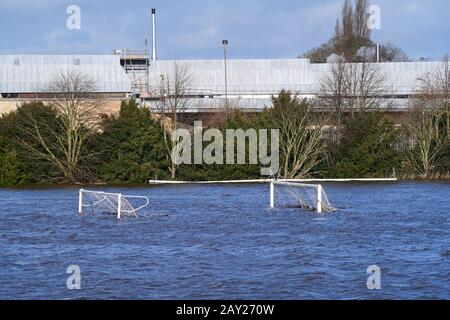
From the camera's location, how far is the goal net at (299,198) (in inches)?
1772

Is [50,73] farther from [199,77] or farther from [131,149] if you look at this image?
[131,149]

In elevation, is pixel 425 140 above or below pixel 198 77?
below

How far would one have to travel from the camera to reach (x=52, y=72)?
86500 mm

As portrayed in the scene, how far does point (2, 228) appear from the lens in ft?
130

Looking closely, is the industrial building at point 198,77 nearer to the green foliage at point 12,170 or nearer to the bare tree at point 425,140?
the bare tree at point 425,140

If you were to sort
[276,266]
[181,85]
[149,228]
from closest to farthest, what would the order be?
1. [276,266]
2. [149,228]
3. [181,85]

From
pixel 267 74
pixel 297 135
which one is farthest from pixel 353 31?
pixel 297 135

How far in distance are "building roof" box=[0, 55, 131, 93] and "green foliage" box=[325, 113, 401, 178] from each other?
22.3 metres

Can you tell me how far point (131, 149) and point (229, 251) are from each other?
4384 centimetres

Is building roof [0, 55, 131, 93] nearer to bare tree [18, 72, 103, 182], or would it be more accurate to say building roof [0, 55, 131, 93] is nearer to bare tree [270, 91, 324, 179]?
bare tree [18, 72, 103, 182]

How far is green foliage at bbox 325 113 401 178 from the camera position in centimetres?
7512

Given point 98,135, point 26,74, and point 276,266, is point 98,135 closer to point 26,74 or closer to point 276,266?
point 26,74
